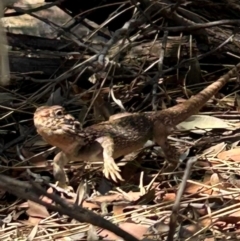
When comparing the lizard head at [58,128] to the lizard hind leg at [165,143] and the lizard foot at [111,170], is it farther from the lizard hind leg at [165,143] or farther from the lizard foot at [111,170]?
the lizard hind leg at [165,143]

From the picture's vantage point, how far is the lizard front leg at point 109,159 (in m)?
2.72

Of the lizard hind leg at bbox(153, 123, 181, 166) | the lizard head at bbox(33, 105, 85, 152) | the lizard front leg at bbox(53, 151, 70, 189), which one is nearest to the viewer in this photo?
the lizard head at bbox(33, 105, 85, 152)

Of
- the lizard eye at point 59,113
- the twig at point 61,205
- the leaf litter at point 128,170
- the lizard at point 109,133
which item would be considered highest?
the twig at point 61,205

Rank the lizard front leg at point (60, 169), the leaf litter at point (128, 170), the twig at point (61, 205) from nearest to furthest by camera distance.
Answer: the twig at point (61, 205)
the leaf litter at point (128, 170)
the lizard front leg at point (60, 169)

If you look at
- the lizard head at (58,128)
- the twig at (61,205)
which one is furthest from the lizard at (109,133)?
the twig at (61,205)

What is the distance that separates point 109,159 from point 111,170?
0.23ft

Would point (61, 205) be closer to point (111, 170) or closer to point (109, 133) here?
point (111, 170)

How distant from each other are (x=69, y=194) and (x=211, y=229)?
68 centimetres

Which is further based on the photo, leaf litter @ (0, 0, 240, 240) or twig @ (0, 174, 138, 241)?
leaf litter @ (0, 0, 240, 240)

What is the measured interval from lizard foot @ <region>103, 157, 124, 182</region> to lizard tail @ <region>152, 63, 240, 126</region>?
1.24 feet

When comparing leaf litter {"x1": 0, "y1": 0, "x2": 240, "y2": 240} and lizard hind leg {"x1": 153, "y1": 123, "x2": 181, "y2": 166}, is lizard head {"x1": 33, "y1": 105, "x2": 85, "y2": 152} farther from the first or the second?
lizard hind leg {"x1": 153, "y1": 123, "x2": 181, "y2": 166}

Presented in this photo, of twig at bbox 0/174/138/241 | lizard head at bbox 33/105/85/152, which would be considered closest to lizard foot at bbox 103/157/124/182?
lizard head at bbox 33/105/85/152

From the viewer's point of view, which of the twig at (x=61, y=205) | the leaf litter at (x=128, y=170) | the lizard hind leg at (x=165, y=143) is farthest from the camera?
the lizard hind leg at (x=165, y=143)

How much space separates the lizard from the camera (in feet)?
9.00
